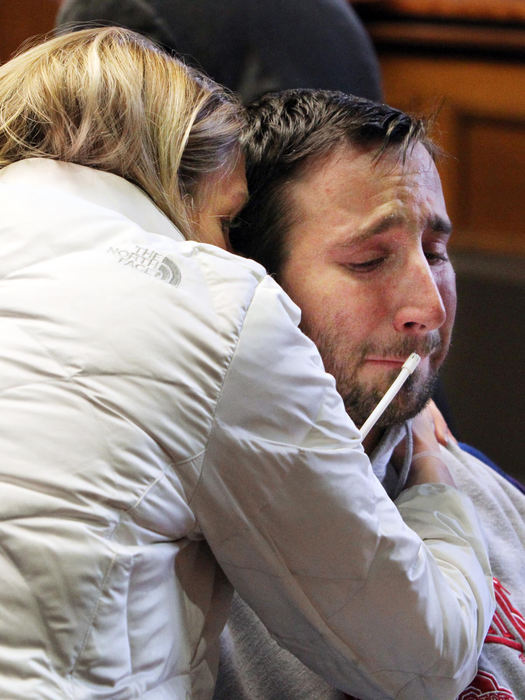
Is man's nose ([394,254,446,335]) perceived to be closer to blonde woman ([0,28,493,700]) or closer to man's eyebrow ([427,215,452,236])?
man's eyebrow ([427,215,452,236])

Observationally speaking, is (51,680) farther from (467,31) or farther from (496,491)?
(467,31)

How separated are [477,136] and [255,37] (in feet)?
3.84

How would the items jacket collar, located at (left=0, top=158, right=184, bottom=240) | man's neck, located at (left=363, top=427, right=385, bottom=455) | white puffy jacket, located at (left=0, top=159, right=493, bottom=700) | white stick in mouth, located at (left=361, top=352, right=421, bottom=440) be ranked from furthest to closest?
man's neck, located at (left=363, top=427, right=385, bottom=455)
white stick in mouth, located at (left=361, top=352, right=421, bottom=440)
jacket collar, located at (left=0, top=158, right=184, bottom=240)
white puffy jacket, located at (left=0, top=159, right=493, bottom=700)

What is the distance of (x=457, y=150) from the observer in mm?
2520

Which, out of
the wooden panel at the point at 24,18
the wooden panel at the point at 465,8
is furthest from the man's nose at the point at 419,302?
the wooden panel at the point at 465,8

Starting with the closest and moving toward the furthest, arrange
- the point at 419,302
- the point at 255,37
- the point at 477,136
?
the point at 419,302 → the point at 255,37 → the point at 477,136

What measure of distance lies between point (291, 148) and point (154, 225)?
406mm

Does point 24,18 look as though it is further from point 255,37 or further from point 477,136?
point 477,136

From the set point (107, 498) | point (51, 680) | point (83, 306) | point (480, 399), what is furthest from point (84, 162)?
point (480, 399)

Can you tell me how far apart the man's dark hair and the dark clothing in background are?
0.57ft

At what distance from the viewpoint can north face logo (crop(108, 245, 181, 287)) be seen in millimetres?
813

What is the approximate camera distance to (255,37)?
1478 mm

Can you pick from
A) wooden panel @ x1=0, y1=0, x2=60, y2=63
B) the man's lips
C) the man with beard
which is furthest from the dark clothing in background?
wooden panel @ x1=0, y1=0, x2=60, y2=63

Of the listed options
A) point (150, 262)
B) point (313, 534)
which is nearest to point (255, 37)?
point (150, 262)
